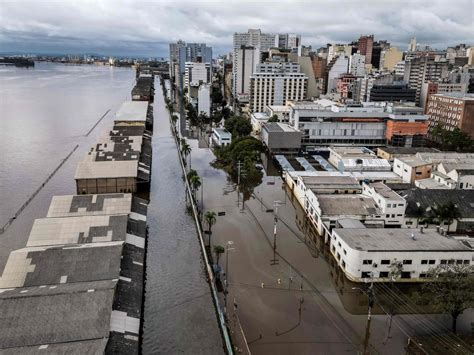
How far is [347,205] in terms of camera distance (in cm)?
2767

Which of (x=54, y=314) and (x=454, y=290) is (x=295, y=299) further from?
(x=54, y=314)

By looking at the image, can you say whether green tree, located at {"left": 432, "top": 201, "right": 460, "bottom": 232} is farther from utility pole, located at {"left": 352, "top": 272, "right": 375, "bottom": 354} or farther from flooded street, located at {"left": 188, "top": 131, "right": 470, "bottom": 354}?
utility pole, located at {"left": 352, "top": 272, "right": 375, "bottom": 354}

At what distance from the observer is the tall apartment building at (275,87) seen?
238 feet

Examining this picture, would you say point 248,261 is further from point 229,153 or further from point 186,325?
point 229,153

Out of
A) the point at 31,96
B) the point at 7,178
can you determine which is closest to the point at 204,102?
the point at 7,178

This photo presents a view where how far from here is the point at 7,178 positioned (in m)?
38.8

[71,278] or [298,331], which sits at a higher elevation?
[71,278]

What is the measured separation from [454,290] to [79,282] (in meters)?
16.1

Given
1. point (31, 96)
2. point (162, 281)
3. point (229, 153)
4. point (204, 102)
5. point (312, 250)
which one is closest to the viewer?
point (162, 281)

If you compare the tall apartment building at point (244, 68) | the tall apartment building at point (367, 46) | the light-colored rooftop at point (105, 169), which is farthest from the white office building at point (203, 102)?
the tall apartment building at point (367, 46)

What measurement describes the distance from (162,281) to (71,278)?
4987 millimetres

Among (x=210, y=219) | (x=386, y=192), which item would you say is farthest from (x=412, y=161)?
(x=210, y=219)

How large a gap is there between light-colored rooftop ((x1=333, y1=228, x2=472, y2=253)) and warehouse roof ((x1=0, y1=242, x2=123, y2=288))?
12.3 m

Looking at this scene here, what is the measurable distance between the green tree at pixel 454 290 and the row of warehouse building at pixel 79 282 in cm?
1279
